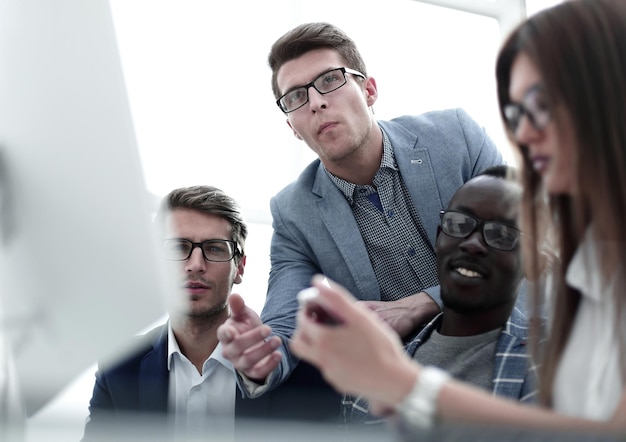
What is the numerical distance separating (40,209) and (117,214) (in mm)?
95

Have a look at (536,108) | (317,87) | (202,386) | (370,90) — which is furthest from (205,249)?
(536,108)

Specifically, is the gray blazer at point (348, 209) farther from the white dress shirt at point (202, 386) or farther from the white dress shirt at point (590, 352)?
the white dress shirt at point (590, 352)

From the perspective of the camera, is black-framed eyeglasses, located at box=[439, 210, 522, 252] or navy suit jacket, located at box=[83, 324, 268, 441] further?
navy suit jacket, located at box=[83, 324, 268, 441]

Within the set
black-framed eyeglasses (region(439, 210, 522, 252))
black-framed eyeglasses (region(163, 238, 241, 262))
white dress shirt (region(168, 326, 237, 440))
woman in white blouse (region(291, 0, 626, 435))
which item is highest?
woman in white blouse (region(291, 0, 626, 435))

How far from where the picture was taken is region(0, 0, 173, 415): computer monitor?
35.4 inches

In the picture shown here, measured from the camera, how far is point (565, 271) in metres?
0.98

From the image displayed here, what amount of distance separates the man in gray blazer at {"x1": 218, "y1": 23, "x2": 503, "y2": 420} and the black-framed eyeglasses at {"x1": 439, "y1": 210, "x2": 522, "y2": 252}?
277 mm

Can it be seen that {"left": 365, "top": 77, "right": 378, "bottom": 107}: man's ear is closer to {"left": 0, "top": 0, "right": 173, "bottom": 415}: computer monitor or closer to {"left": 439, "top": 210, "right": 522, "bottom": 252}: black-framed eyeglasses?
{"left": 439, "top": 210, "right": 522, "bottom": 252}: black-framed eyeglasses

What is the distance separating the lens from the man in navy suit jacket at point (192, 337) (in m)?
2.11

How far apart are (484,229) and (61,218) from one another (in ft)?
3.01

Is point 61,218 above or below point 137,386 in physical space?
above

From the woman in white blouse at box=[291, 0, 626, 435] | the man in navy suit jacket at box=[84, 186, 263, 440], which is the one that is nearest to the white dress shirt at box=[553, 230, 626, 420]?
the woman in white blouse at box=[291, 0, 626, 435]

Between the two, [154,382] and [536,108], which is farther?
[154,382]

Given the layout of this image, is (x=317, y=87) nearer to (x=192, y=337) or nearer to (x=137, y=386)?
(x=192, y=337)
